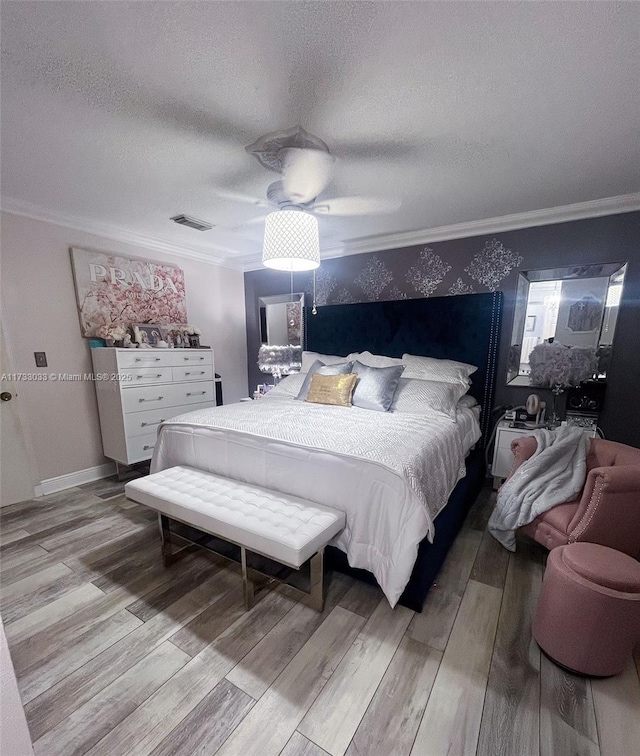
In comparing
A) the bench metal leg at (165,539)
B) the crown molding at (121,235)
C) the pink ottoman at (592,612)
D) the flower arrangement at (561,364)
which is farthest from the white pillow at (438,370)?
the crown molding at (121,235)

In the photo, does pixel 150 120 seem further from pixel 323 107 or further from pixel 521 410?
pixel 521 410

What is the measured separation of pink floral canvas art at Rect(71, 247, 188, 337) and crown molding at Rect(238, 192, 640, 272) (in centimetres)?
173

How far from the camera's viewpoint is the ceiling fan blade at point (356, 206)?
2.34m

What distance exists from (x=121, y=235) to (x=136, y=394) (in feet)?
5.01

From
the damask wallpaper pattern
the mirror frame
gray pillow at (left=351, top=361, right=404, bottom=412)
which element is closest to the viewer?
gray pillow at (left=351, top=361, right=404, bottom=412)

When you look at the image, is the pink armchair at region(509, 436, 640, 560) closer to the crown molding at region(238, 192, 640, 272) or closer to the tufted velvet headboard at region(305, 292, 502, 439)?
the tufted velvet headboard at region(305, 292, 502, 439)

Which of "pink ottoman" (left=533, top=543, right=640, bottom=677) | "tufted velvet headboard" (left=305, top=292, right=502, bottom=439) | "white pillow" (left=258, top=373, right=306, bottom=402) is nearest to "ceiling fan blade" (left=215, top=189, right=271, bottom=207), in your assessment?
"tufted velvet headboard" (left=305, top=292, right=502, bottom=439)

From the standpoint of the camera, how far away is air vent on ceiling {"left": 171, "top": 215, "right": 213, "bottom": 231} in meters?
2.77

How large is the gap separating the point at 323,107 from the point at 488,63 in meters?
0.64

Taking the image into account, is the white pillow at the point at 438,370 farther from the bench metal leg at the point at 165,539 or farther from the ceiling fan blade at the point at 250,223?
the bench metal leg at the point at 165,539

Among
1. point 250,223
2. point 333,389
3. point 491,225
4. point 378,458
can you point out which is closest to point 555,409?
point 491,225

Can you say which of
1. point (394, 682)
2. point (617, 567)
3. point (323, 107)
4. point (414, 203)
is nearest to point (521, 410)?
point (617, 567)

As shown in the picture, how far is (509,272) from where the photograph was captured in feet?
9.12

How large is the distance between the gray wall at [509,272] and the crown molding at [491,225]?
0.05 metres
